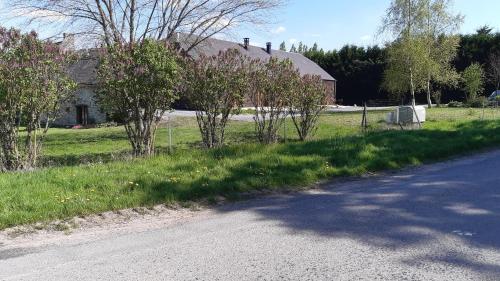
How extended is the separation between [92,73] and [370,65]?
55859 mm

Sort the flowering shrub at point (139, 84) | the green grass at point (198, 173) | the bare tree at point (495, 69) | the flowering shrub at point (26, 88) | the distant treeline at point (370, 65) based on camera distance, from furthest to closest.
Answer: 1. the distant treeline at point (370, 65)
2. the bare tree at point (495, 69)
3. the flowering shrub at point (139, 84)
4. the flowering shrub at point (26, 88)
5. the green grass at point (198, 173)

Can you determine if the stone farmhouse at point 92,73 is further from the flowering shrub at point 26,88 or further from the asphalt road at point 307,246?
the asphalt road at point 307,246

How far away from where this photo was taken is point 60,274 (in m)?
4.46

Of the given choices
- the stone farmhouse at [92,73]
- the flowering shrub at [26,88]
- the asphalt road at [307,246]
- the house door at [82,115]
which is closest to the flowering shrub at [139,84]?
the stone farmhouse at [92,73]

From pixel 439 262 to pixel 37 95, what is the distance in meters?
7.94

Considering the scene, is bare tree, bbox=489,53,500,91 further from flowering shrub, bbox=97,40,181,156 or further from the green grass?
flowering shrub, bbox=97,40,181,156

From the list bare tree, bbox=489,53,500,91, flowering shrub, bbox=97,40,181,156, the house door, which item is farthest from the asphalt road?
bare tree, bbox=489,53,500,91

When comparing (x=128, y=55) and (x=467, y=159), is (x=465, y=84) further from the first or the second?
(x=128, y=55)

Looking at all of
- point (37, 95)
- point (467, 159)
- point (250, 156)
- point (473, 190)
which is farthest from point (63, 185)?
point (467, 159)

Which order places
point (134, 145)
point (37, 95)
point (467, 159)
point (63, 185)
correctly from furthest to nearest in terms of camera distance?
point (467, 159)
point (134, 145)
point (37, 95)
point (63, 185)

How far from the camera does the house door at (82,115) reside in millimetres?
40191

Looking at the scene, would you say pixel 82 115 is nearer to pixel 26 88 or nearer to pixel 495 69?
pixel 26 88

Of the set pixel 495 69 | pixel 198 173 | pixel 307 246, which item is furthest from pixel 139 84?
pixel 495 69

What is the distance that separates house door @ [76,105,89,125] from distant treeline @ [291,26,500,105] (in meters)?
29.2
